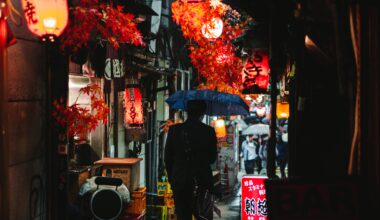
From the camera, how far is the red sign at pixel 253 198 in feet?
44.0

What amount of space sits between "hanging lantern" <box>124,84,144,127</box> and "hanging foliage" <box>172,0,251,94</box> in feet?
15.0

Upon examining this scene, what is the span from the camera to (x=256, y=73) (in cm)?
1498

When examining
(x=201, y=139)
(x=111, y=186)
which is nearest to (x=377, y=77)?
(x=201, y=139)

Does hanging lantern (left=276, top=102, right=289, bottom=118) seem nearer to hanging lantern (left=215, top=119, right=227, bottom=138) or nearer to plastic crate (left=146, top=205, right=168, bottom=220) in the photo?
hanging lantern (left=215, top=119, right=227, bottom=138)

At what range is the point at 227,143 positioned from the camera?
28641mm

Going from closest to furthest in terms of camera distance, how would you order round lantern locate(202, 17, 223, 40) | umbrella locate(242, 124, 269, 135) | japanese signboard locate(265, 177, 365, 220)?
1. japanese signboard locate(265, 177, 365, 220)
2. round lantern locate(202, 17, 223, 40)
3. umbrella locate(242, 124, 269, 135)

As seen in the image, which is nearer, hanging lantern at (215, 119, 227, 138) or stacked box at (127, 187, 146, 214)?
stacked box at (127, 187, 146, 214)

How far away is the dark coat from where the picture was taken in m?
11.2

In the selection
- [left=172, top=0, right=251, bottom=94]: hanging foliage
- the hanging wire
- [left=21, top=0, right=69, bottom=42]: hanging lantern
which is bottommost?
the hanging wire

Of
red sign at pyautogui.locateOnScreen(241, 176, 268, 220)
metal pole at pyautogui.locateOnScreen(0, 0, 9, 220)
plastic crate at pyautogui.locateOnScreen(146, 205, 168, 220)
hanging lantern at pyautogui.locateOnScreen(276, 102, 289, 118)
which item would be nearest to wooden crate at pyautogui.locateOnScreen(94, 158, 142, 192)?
plastic crate at pyautogui.locateOnScreen(146, 205, 168, 220)

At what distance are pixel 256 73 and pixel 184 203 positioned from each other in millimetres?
5076

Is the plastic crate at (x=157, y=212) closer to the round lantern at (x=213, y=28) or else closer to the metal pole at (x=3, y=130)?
the round lantern at (x=213, y=28)

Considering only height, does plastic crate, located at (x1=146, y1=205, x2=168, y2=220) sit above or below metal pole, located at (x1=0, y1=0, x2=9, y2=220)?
below

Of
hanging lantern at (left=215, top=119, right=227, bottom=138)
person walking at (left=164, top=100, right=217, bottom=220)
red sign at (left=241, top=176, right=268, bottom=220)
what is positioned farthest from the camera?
hanging lantern at (left=215, top=119, right=227, bottom=138)
